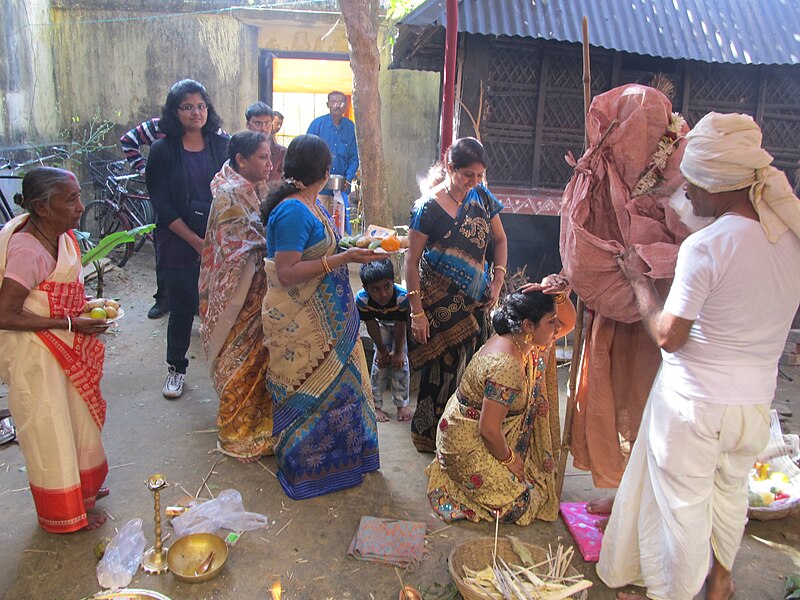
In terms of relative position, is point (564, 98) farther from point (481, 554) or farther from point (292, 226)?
point (481, 554)

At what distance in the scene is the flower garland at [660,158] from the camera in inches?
102

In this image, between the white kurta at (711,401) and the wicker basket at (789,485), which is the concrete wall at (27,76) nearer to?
the white kurta at (711,401)

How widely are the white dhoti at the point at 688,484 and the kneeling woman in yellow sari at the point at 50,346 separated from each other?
2.40 meters

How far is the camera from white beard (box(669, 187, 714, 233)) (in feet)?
7.31

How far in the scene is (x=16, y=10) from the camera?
8.30m

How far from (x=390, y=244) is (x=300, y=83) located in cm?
863

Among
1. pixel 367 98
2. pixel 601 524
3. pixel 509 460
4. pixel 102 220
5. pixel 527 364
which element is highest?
pixel 367 98

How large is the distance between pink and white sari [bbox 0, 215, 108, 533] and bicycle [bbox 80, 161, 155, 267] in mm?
6054

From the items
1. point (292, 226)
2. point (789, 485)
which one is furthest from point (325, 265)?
point (789, 485)

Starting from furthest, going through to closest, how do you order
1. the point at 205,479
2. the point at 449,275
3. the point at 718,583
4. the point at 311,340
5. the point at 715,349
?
1. the point at 449,275
2. the point at 205,479
3. the point at 311,340
4. the point at 718,583
5. the point at 715,349

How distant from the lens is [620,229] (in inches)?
104

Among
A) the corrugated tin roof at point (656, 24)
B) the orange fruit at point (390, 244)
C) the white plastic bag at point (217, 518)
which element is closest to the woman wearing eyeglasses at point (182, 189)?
the white plastic bag at point (217, 518)

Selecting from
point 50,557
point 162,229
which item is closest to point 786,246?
point 50,557

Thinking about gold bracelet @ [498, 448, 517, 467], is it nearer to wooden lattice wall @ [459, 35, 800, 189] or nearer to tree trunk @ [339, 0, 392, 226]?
wooden lattice wall @ [459, 35, 800, 189]
